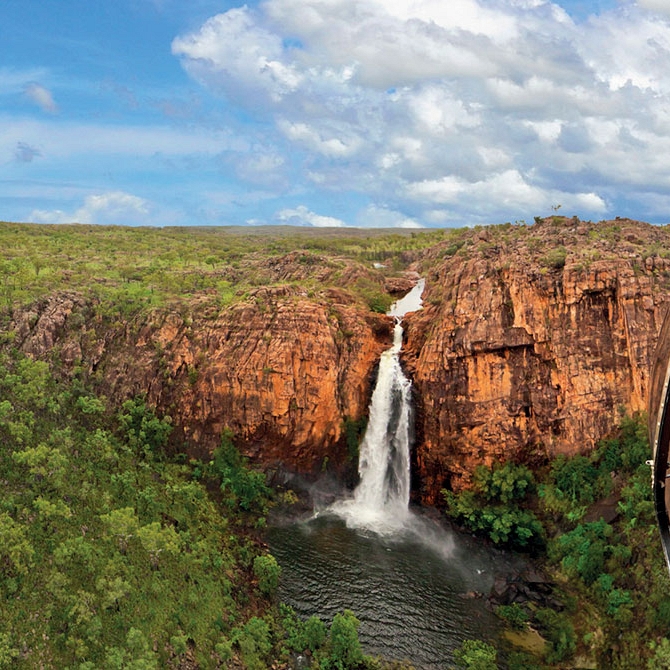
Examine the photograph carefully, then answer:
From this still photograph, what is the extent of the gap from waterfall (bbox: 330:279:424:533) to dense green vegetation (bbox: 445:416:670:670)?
3211 mm

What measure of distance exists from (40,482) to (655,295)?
104 feet

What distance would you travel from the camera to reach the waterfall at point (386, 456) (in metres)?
34.3

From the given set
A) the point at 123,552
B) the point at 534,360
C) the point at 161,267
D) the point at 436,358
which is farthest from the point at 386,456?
the point at 161,267

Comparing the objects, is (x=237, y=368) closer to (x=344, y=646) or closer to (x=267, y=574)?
(x=267, y=574)

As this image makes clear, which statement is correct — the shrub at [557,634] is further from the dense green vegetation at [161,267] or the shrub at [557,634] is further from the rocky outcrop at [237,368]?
the dense green vegetation at [161,267]

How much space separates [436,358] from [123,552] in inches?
775

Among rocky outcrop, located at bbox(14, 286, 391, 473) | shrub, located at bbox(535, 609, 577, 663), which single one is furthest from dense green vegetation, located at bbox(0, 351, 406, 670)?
shrub, located at bbox(535, 609, 577, 663)

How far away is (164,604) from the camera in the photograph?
23438 mm

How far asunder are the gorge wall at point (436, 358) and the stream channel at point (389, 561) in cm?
140

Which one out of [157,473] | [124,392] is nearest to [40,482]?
[157,473]

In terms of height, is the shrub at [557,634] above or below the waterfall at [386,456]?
below

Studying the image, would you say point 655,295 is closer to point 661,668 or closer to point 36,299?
point 661,668

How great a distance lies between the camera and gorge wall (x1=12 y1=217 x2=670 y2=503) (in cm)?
3225

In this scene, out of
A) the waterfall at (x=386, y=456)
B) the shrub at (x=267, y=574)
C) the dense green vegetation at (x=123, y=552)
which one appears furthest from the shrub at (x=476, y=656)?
the waterfall at (x=386, y=456)
